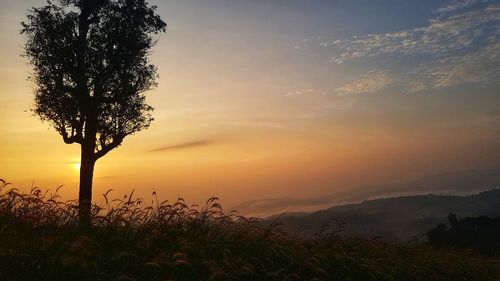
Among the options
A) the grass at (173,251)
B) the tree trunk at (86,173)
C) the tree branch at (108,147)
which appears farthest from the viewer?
the tree branch at (108,147)

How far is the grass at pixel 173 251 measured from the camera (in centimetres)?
966

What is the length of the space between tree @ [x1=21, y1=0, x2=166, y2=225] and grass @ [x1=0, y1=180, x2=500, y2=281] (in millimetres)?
14393

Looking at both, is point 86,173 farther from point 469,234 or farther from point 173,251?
point 469,234

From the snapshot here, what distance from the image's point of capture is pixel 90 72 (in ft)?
93.9

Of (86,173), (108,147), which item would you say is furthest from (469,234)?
(86,173)

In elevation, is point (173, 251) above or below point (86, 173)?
below

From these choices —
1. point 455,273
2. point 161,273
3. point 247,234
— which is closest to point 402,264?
point 455,273

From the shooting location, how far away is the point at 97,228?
12766mm

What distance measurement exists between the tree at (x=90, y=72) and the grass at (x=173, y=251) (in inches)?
567

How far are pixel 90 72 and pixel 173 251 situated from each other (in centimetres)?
1943

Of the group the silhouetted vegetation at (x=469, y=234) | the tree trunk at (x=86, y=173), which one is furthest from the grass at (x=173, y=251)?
the silhouetted vegetation at (x=469, y=234)

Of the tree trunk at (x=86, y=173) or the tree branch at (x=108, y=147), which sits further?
the tree branch at (x=108, y=147)

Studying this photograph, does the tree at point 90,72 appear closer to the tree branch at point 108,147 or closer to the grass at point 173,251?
the tree branch at point 108,147

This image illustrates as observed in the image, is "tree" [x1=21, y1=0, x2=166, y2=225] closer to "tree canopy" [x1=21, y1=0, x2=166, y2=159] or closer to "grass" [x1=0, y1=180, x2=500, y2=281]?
"tree canopy" [x1=21, y1=0, x2=166, y2=159]
